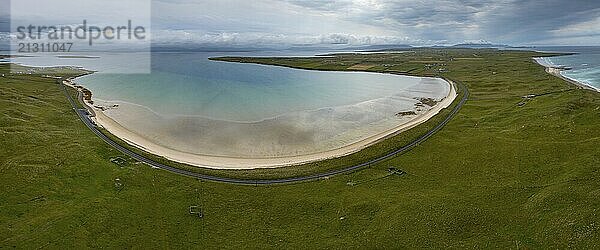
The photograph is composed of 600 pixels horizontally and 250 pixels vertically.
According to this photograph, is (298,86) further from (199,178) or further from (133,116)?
(199,178)

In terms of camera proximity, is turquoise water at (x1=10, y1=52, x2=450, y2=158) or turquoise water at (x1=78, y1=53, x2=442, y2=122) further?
turquoise water at (x1=78, y1=53, x2=442, y2=122)

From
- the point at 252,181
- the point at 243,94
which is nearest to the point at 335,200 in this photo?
the point at 252,181

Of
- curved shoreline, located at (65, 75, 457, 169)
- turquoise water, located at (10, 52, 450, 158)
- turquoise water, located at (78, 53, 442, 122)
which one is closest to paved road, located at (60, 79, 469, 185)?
curved shoreline, located at (65, 75, 457, 169)

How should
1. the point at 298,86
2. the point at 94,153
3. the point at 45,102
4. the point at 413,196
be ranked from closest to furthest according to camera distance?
1. the point at 413,196
2. the point at 94,153
3. the point at 45,102
4. the point at 298,86

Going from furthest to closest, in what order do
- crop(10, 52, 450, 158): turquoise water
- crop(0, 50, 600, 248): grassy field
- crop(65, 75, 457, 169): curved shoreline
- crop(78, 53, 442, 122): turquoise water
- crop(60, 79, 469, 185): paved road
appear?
crop(78, 53, 442, 122): turquoise water, crop(10, 52, 450, 158): turquoise water, crop(65, 75, 457, 169): curved shoreline, crop(60, 79, 469, 185): paved road, crop(0, 50, 600, 248): grassy field

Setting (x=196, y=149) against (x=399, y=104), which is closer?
(x=196, y=149)

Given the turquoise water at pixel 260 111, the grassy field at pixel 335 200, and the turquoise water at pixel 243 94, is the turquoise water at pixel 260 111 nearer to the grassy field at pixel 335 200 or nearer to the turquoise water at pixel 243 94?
the turquoise water at pixel 243 94

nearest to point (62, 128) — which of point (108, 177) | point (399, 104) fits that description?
point (108, 177)

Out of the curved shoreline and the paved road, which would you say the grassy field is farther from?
the curved shoreline
